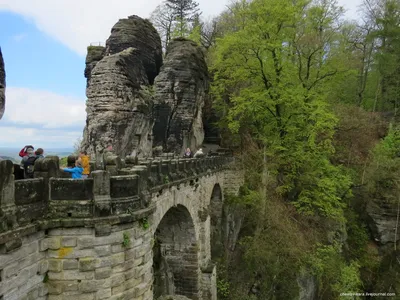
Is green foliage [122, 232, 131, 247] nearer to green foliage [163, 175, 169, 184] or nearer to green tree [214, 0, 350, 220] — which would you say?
green foliage [163, 175, 169, 184]

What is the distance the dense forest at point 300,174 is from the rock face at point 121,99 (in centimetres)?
534

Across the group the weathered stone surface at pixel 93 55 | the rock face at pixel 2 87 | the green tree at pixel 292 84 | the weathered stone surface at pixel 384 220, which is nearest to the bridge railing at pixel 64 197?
the rock face at pixel 2 87

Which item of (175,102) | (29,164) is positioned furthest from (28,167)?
(175,102)

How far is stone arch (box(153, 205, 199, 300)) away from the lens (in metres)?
14.0

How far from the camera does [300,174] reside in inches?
701

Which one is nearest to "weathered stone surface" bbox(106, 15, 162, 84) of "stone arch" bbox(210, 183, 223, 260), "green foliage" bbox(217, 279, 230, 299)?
"stone arch" bbox(210, 183, 223, 260)

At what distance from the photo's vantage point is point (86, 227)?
5.19 metres

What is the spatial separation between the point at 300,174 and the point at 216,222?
5849 millimetres

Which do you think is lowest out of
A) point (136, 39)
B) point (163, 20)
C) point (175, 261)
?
point (175, 261)

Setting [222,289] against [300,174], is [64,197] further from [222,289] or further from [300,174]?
[300,174]

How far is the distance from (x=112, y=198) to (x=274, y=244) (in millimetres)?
13225

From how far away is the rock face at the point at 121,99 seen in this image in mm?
16016

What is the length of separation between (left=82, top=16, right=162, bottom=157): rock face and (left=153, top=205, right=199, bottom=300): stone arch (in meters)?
5.30

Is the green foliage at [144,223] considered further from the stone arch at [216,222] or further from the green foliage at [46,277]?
the stone arch at [216,222]
